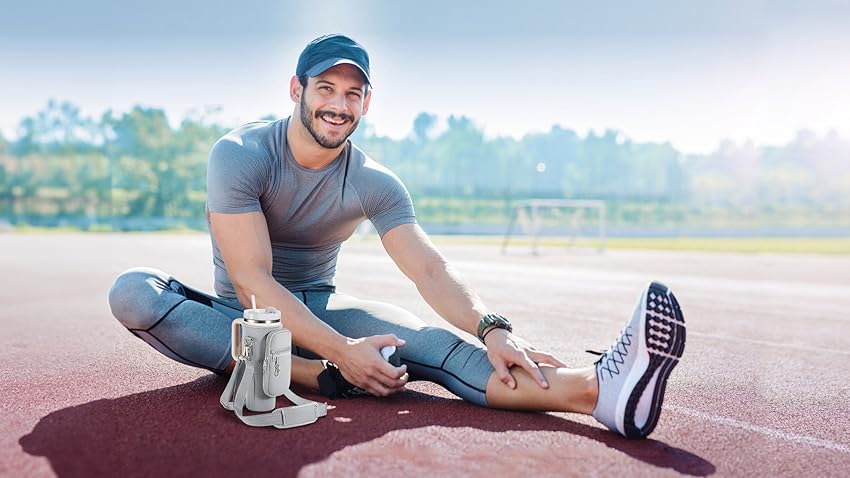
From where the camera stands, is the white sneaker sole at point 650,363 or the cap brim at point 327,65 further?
the cap brim at point 327,65

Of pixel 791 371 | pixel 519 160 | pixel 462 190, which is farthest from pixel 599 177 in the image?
pixel 791 371

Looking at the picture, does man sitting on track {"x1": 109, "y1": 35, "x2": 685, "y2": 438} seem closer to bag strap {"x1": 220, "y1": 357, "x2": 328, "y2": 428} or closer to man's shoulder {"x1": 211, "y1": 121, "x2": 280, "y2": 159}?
man's shoulder {"x1": 211, "y1": 121, "x2": 280, "y2": 159}

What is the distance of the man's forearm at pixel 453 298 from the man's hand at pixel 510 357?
0.16 m

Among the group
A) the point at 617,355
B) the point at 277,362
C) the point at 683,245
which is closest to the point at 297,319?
Answer: the point at 277,362

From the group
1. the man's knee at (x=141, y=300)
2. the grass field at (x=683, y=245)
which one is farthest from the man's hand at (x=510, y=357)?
the grass field at (x=683, y=245)

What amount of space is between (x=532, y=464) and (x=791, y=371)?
2567 millimetres

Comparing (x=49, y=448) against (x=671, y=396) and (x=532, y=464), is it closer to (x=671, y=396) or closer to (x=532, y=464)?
(x=532, y=464)

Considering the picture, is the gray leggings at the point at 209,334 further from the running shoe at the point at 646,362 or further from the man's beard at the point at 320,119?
the man's beard at the point at 320,119

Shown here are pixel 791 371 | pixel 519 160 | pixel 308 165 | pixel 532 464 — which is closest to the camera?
pixel 532 464

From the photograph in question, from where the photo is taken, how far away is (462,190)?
56094 mm

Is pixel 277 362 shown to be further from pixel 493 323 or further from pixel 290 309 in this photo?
pixel 493 323

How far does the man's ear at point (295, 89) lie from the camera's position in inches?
127

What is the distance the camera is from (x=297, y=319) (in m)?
2.86

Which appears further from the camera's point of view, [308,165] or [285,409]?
[308,165]
